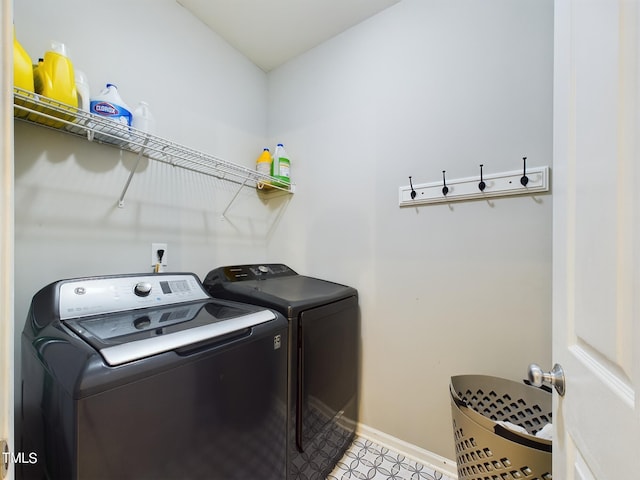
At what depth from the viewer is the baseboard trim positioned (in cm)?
142

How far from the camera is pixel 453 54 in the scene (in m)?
1.48

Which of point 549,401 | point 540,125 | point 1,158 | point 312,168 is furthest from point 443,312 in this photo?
point 1,158

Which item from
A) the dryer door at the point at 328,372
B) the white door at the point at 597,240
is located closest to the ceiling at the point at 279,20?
the white door at the point at 597,240

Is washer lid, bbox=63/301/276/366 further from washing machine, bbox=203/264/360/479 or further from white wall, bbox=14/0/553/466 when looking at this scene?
white wall, bbox=14/0/553/466

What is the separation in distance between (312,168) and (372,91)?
633 millimetres

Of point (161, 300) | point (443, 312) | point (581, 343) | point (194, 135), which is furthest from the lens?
point (194, 135)

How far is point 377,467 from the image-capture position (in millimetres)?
1481

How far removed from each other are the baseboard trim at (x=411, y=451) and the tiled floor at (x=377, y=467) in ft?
0.07

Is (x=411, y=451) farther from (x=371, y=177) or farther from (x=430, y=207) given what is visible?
(x=371, y=177)

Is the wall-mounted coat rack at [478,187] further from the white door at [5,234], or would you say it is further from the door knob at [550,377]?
the white door at [5,234]

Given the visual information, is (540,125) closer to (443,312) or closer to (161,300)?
(443,312)

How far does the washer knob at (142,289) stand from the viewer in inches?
47.2

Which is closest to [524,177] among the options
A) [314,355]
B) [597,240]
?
[597,240]

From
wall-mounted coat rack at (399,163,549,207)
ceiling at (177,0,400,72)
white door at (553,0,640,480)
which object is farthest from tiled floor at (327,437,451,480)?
ceiling at (177,0,400,72)
